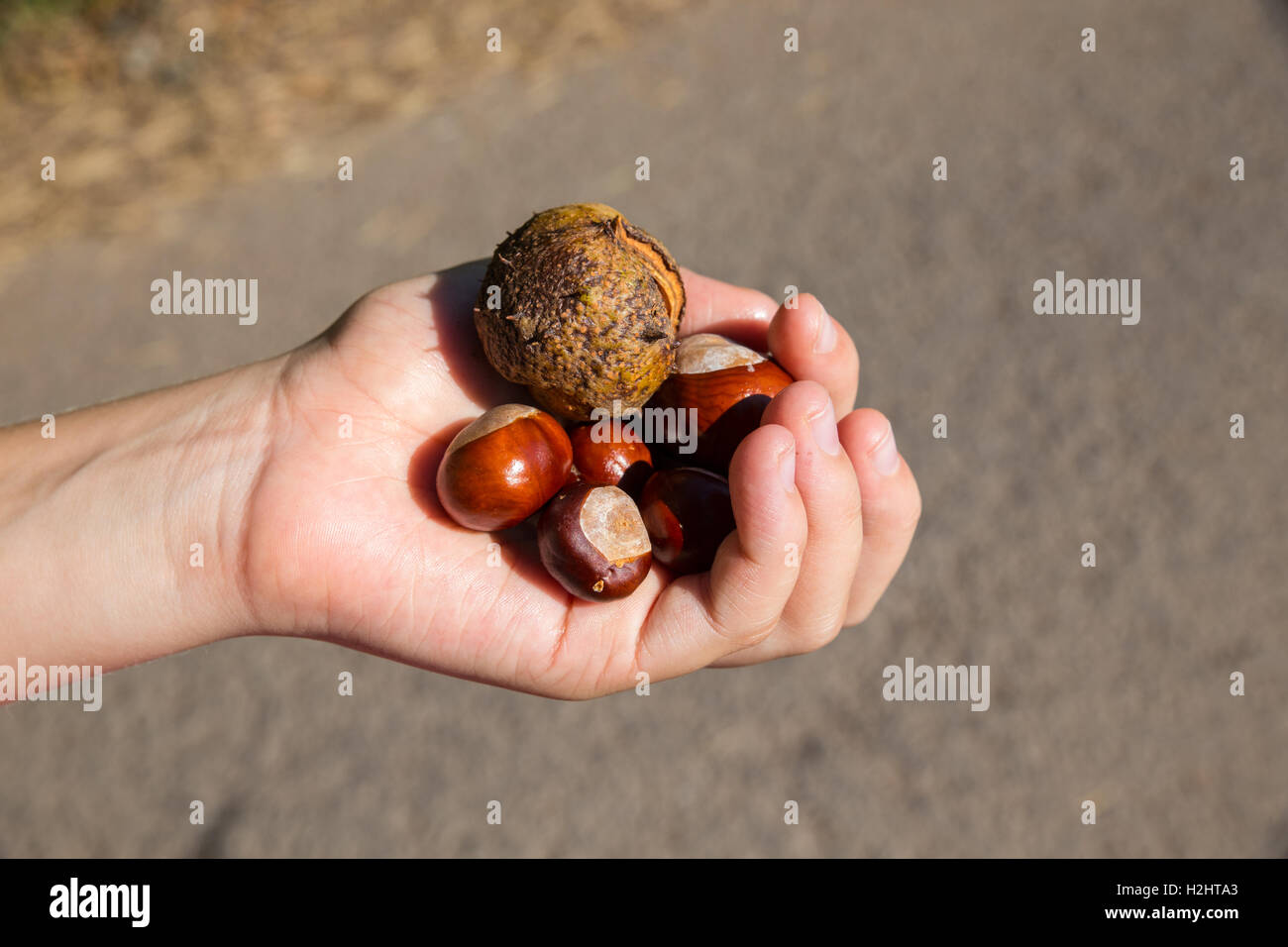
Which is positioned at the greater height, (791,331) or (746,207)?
(746,207)

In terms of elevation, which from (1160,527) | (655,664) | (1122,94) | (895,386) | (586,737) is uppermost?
(1122,94)

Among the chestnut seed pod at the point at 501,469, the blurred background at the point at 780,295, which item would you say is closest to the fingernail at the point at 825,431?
the chestnut seed pod at the point at 501,469

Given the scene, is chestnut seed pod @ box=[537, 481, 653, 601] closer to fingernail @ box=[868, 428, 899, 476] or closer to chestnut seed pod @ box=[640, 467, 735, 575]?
chestnut seed pod @ box=[640, 467, 735, 575]

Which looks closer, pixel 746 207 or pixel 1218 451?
pixel 1218 451

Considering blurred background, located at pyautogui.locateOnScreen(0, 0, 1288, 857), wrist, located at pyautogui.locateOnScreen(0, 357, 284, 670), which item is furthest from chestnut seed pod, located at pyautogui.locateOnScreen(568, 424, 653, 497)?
blurred background, located at pyautogui.locateOnScreen(0, 0, 1288, 857)

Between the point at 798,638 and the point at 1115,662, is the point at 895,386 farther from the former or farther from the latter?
the point at 798,638

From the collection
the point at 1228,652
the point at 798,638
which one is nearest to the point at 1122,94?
the point at 1228,652

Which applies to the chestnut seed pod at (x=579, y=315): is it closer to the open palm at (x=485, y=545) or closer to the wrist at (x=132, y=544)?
the open palm at (x=485, y=545)
